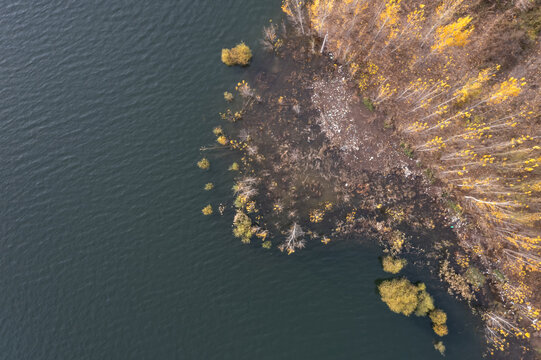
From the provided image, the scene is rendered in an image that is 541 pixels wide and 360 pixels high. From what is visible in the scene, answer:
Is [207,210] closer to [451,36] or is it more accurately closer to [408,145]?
[408,145]

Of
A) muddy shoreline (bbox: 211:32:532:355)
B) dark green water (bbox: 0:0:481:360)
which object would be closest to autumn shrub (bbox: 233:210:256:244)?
muddy shoreline (bbox: 211:32:532:355)

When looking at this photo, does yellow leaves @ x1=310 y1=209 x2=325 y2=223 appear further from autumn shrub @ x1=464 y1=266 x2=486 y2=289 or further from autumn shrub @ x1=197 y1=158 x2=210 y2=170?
autumn shrub @ x1=464 y1=266 x2=486 y2=289

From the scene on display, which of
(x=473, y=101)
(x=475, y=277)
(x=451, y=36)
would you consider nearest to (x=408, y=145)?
(x=473, y=101)

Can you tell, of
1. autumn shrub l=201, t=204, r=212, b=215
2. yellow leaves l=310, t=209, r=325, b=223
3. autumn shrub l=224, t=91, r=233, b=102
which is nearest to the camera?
yellow leaves l=310, t=209, r=325, b=223

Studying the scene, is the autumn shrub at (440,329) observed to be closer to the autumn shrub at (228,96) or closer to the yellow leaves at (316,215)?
the yellow leaves at (316,215)

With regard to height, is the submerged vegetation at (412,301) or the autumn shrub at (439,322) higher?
the submerged vegetation at (412,301)

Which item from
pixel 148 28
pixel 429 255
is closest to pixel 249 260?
pixel 429 255

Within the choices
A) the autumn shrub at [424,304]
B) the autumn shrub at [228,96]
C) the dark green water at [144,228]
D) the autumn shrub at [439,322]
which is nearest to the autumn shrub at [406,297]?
the autumn shrub at [424,304]
